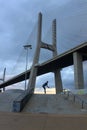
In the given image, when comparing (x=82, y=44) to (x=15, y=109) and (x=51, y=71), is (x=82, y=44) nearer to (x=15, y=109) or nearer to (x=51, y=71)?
(x=51, y=71)

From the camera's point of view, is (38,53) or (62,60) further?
(62,60)

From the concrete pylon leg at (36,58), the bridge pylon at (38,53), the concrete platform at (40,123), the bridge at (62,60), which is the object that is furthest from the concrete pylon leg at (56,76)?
the concrete platform at (40,123)

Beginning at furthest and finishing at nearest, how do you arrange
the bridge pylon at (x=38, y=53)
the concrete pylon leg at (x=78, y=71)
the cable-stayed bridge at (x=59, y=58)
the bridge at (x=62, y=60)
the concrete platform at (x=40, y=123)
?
the bridge pylon at (x=38, y=53), the bridge at (x=62, y=60), the cable-stayed bridge at (x=59, y=58), the concrete pylon leg at (x=78, y=71), the concrete platform at (x=40, y=123)

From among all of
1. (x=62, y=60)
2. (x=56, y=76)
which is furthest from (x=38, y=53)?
(x=56, y=76)

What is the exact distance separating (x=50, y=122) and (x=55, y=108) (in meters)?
6.60

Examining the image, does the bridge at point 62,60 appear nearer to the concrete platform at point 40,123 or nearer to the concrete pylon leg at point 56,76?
the concrete pylon leg at point 56,76

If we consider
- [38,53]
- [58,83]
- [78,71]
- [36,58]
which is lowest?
[58,83]

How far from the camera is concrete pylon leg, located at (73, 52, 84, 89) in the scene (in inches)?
1752

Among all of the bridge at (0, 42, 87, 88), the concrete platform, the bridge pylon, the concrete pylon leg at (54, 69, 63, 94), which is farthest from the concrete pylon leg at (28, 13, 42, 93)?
the concrete platform

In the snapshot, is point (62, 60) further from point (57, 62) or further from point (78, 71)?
point (78, 71)

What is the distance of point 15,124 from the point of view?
1146 centimetres

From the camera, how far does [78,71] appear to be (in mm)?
45312

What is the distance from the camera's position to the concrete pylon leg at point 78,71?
4450 centimetres

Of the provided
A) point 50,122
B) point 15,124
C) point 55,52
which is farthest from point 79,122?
point 55,52
